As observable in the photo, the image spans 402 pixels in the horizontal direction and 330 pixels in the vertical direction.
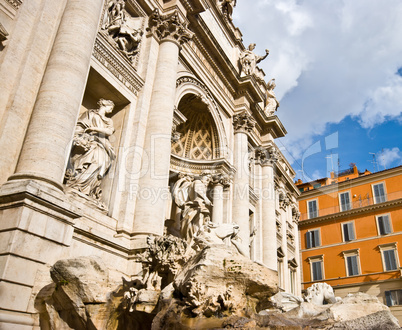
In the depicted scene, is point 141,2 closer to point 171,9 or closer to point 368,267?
point 171,9

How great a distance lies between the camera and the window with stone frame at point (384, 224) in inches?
980

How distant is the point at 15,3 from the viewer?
7.97 m

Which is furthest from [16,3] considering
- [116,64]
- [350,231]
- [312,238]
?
[312,238]

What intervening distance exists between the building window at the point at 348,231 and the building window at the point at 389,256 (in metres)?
2.06

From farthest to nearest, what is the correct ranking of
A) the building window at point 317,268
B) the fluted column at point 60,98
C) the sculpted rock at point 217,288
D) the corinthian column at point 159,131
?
the building window at point 317,268
the corinthian column at point 159,131
the fluted column at point 60,98
the sculpted rock at point 217,288

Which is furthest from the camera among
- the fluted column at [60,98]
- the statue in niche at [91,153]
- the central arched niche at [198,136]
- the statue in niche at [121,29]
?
the central arched niche at [198,136]

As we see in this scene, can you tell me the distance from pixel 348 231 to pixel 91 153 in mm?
22151

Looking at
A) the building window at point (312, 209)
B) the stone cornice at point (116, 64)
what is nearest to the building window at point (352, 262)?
the building window at point (312, 209)

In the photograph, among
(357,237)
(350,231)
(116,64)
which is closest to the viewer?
(116,64)

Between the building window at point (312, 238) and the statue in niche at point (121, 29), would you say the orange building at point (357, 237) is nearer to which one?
the building window at point (312, 238)

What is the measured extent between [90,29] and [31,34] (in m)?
1.20

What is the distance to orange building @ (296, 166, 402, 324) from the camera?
78.4 ft

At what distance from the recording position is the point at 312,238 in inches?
1126

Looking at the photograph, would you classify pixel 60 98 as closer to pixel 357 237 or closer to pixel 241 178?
pixel 241 178
